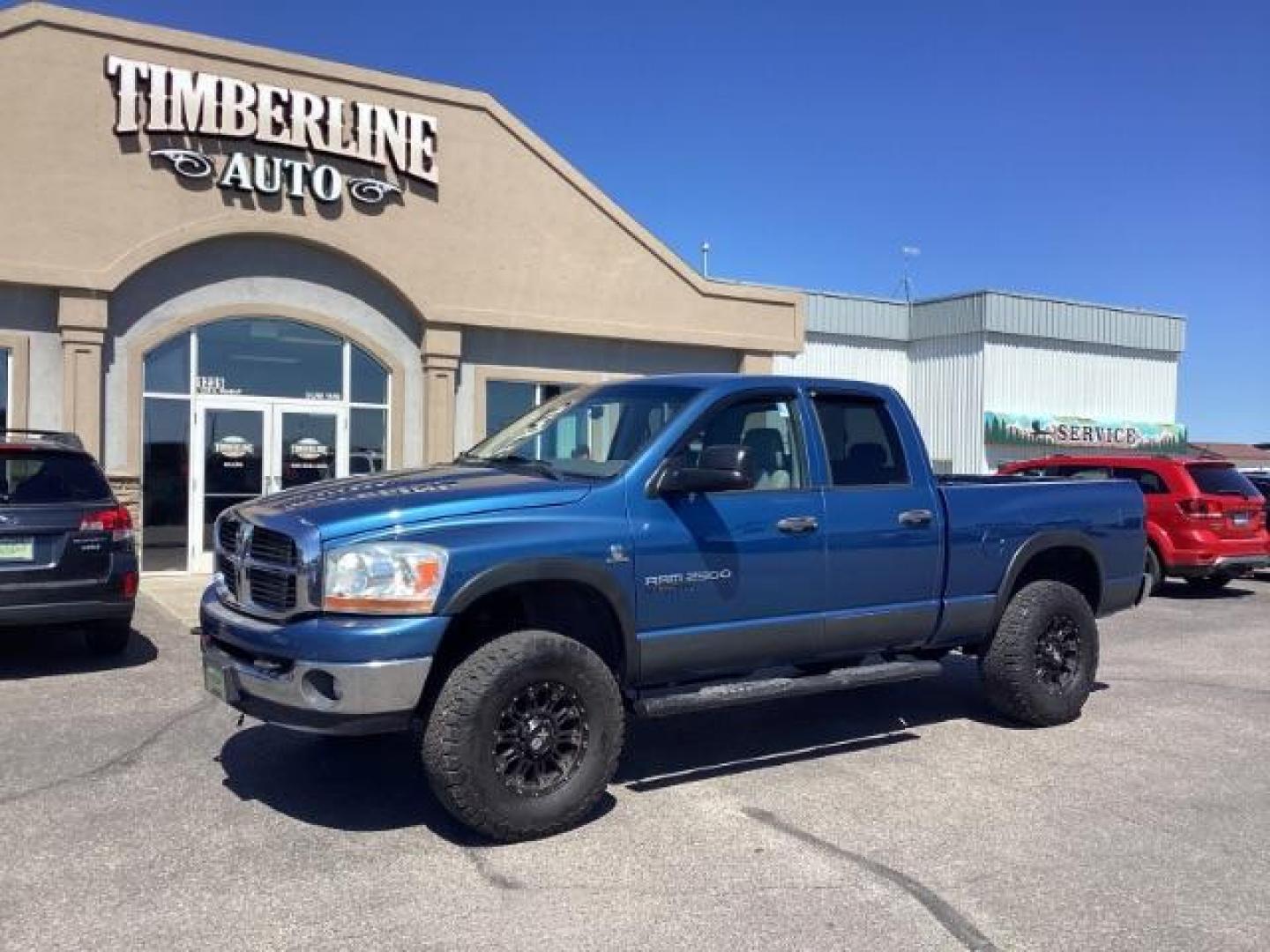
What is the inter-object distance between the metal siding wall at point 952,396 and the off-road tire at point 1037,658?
25792 mm

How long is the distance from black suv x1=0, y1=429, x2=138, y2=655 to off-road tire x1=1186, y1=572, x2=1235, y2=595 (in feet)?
42.4

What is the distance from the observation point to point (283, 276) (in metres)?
14.2

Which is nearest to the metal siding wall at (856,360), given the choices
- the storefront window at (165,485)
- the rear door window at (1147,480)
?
the rear door window at (1147,480)

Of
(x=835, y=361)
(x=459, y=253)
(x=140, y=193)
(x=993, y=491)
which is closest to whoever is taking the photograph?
(x=993, y=491)

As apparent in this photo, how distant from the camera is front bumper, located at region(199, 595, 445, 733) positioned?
456cm

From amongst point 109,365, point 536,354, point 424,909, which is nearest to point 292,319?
point 109,365

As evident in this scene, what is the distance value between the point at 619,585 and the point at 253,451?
1024 cm

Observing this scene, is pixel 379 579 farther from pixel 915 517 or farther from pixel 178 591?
pixel 178 591

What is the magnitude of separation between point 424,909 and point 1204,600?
41.4 ft

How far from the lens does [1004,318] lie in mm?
32031

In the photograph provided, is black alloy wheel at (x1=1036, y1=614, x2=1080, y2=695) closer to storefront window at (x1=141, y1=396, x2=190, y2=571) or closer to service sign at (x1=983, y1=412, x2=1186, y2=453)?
storefront window at (x1=141, y1=396, x2=190, y2=571)

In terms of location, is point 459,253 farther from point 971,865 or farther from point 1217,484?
point 971,865

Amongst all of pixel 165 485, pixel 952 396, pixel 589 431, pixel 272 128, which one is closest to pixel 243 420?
pixel 165 485

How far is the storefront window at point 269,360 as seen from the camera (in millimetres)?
13922
